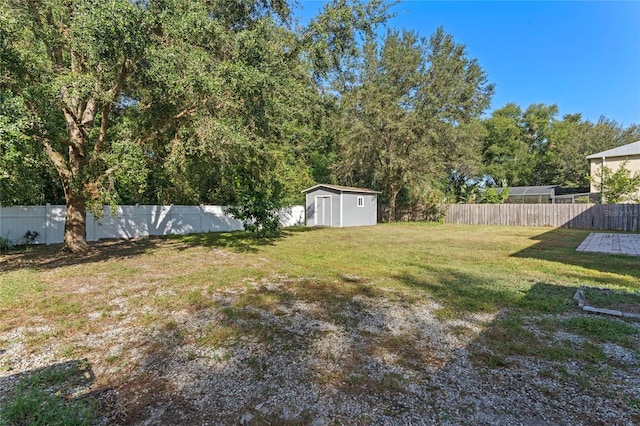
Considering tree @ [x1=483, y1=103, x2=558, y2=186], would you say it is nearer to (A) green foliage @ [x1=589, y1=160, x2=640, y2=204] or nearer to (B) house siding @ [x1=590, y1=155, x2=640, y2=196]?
(B) house siding @ [x1=590, y1=155, x2=640, y2=196]

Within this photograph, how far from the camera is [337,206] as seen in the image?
709 inches

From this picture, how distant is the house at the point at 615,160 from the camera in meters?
17.8

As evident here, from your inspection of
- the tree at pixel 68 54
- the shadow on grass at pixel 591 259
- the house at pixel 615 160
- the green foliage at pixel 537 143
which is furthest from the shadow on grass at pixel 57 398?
the green foliage at pixel 537 143

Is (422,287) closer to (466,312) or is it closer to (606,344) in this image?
(466,312)

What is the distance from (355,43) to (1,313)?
10436 millimetres

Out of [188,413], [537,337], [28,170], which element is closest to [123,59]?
[28,170]

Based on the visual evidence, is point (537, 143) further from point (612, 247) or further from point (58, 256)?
point (58, 256)

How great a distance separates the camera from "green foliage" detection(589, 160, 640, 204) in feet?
54.1

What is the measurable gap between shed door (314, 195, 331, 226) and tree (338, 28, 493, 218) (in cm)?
341

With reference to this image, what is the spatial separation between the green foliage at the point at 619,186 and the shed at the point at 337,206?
12425 mm

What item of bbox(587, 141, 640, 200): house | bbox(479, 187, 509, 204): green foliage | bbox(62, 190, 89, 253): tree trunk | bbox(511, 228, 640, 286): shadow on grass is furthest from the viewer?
bbox(479, 187, 509, 204): green foliage

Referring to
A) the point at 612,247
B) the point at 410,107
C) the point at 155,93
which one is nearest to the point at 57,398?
the point at 155,93

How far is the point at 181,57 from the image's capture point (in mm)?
5867

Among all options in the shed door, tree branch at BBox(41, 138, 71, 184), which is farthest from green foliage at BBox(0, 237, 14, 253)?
the shed door
